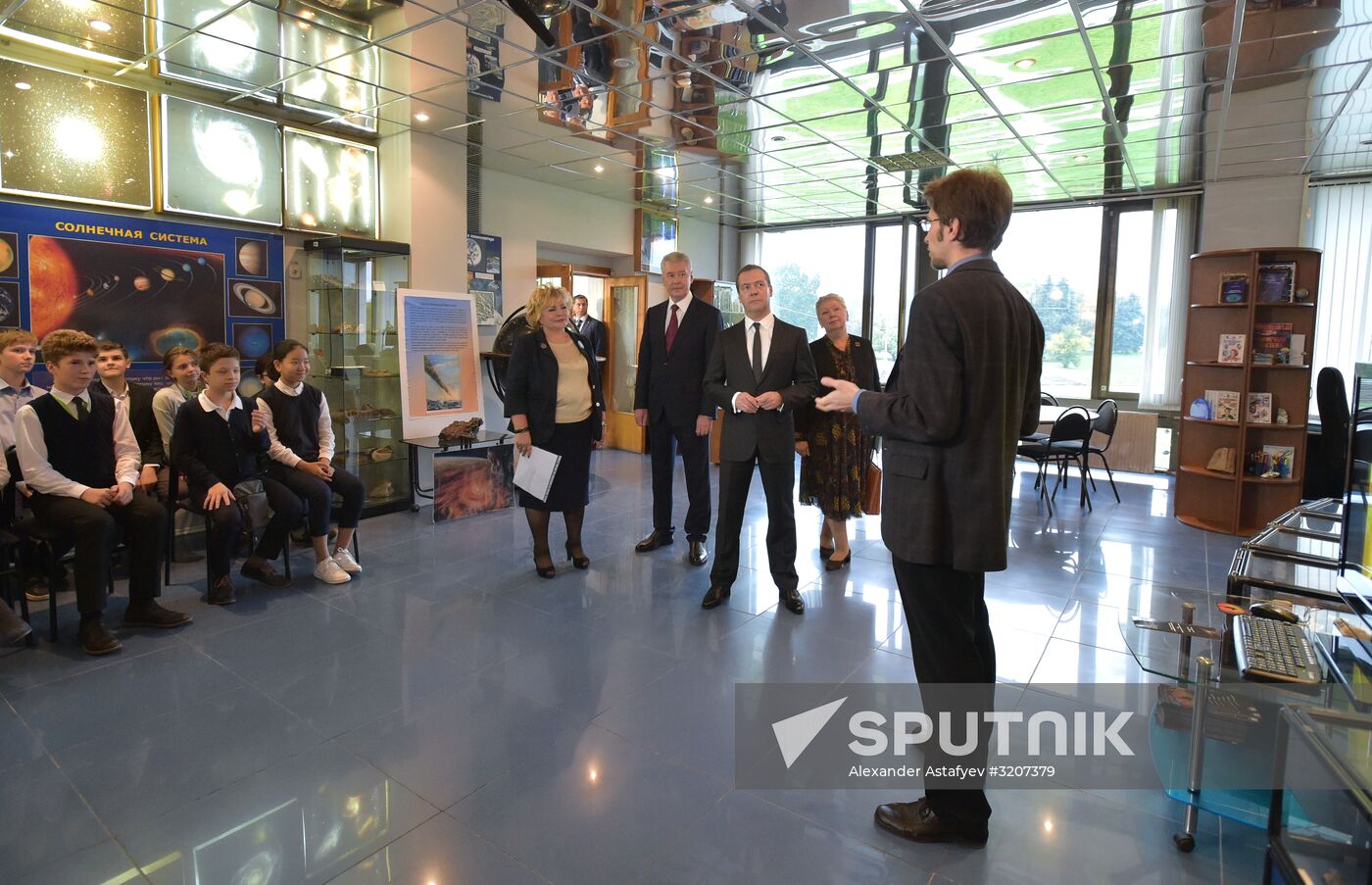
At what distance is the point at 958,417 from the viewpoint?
1794mm

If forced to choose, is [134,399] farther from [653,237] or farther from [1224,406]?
[1224,406]

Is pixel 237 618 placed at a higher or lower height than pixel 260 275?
lower

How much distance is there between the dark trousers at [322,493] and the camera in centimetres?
420

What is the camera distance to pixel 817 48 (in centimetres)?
450

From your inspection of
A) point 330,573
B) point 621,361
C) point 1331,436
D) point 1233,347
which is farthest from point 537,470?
point 1331,436

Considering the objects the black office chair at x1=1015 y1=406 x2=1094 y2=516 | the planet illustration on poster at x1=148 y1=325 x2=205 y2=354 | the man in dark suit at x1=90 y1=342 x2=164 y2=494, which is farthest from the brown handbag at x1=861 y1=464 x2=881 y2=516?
the planet illustration on poster at x1=148 y1=325 x2=205 y2=354

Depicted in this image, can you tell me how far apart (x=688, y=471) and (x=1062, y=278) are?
22.8 ft

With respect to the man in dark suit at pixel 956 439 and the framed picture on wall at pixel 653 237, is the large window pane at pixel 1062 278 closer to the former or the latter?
the framed picture on wall at pixel 653 237

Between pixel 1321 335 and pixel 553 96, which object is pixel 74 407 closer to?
pixel 553 96

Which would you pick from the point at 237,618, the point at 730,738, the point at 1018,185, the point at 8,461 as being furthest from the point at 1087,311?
the point at 8,461

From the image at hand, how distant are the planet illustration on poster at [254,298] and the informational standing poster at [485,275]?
2036 mm

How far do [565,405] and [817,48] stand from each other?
2.62 meters

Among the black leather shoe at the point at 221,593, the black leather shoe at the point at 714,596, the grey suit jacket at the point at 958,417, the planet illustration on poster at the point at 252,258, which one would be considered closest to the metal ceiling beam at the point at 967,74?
the grey suit jacket at the point at 958,417

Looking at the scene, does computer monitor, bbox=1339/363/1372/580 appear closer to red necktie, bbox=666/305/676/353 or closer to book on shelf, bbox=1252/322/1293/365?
red necktie, bbox=666/305/676/353
